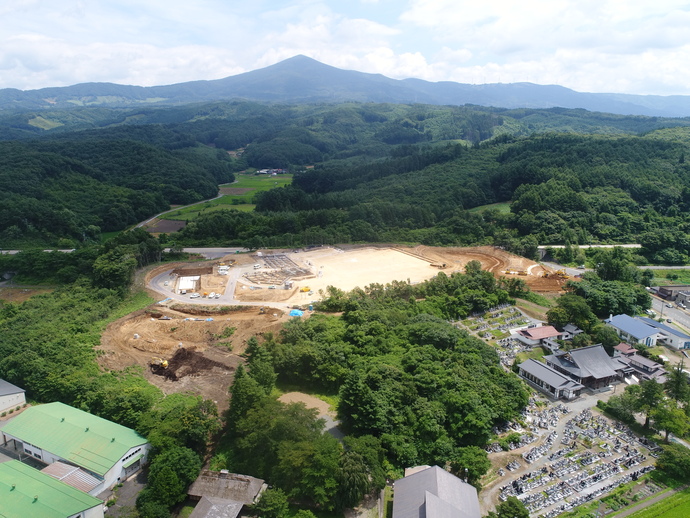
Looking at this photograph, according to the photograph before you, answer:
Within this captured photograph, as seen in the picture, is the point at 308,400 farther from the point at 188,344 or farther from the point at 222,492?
the point at 188,344

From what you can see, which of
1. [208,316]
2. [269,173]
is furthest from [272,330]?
[269,173]

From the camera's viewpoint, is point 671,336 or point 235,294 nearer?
point 671,336

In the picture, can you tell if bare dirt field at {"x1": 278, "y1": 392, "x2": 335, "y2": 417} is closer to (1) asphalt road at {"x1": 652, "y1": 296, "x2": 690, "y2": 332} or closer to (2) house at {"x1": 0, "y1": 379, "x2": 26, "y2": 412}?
(2) house at {"x1": 0, "y1": 379, "x2": 26, "y2": 412}

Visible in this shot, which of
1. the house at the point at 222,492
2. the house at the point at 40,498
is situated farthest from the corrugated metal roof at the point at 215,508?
the house at the point at 40,498

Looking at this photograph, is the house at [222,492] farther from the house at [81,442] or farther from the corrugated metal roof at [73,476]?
the corrugated metal roof at [73,476]

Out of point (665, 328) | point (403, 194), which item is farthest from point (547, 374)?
point (403, 194)

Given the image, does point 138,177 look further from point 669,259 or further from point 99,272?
point 669,259

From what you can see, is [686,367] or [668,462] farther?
[686,367]
